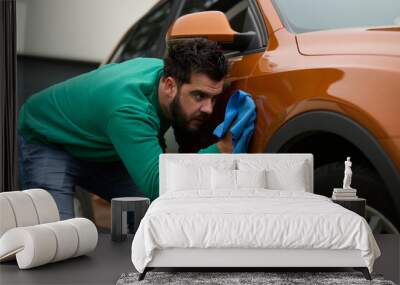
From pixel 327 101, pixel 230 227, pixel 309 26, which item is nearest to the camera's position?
pixel 230 227

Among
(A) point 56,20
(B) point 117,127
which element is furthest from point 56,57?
(B) point 117,127

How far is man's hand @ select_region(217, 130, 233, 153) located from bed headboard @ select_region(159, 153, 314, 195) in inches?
1.5

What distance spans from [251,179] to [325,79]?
2.76ft

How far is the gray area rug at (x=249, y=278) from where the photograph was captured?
2.77 meters

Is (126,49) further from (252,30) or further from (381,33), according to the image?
(381,33)

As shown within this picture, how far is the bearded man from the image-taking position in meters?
3.79

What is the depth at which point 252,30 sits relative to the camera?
3.43 meters

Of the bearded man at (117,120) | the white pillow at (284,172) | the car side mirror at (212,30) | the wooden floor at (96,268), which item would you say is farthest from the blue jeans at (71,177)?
the car side mirror at (212,30)

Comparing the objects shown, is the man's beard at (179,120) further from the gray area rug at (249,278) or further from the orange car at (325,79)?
the gray area rug at (249,278)

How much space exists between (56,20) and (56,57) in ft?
0.80

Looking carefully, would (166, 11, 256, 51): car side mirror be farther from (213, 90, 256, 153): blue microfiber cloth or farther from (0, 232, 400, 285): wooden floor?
(0, 232, 400, 285): wooden floor

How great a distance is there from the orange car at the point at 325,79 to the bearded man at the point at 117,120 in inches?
8.9

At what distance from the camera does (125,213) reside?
3809 mm

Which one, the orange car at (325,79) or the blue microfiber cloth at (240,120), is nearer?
the orange car at (325,79)
